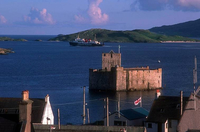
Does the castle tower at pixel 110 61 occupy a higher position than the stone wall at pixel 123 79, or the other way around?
the castle tower at pixel 110 61

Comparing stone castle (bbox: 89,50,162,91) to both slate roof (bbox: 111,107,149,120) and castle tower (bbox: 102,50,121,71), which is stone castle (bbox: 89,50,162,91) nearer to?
castle tower (bbox: 102,50,121,71)

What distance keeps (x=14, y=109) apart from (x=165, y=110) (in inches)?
389

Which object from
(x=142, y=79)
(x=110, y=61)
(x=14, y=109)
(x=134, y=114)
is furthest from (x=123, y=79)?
(x=14, y=109)

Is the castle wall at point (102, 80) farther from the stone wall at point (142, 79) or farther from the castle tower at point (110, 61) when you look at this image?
the castle tower at point (110, 61)

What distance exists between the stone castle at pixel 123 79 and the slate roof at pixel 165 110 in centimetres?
3861

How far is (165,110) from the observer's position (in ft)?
104

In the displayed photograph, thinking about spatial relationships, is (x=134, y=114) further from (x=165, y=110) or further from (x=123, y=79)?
(x=123, y=79)

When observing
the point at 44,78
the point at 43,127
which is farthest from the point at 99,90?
the point at 43,127

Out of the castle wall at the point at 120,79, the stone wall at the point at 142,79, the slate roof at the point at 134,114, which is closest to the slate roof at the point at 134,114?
the slate roof at the point at 134,114

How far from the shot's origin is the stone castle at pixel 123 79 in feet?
234

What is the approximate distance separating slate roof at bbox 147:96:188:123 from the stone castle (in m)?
38.6

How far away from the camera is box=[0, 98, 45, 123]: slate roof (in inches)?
961

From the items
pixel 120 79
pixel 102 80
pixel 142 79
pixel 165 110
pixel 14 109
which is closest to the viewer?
pixel 14 109

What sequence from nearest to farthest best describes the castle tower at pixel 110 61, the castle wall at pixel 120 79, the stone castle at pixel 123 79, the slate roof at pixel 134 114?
the slate roof at pixel 134 114 → the castle wall at pixel 120 79 → the stone castle at pixel 123 79 → the castle tower at pixel 110 61
